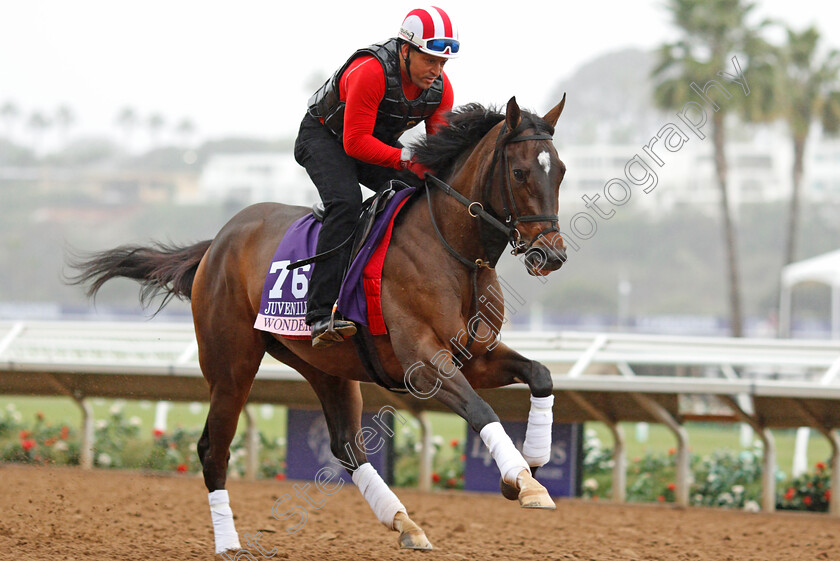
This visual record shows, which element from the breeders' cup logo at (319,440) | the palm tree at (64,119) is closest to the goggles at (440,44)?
the breeders' cup logo at (319,440)

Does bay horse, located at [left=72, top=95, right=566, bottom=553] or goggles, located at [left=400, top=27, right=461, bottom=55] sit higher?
goggles, located at [left=400, top=27, right=461, bottom=55]

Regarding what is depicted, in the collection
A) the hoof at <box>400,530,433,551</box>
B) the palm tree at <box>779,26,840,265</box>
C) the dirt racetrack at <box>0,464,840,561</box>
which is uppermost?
the palm tree at <box>779,26,840,265</box>

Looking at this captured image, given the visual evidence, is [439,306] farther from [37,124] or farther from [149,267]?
[37,124]

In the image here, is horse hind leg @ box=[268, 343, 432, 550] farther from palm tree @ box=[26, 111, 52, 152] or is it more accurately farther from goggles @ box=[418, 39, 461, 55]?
palm tree @ box=[26, 111, 52, 152]

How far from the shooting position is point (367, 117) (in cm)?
478

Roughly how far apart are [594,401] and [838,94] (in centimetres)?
2646

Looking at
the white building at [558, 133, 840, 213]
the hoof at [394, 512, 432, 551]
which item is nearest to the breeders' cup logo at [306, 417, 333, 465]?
the hoof at [394, 512, 432, 551]

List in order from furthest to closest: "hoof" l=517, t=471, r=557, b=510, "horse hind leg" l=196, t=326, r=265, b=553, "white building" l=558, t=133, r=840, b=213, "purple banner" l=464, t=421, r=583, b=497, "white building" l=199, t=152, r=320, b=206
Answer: "white building" l=199, t=152, r=320, b=206
"white building" l=558, t=133, r=840, b=213
"purple banner" l=464, t=421, r=583, b=497
"horse hind leg" l=196, t=326, r=265, b=553
"hoof" l=517, t=471, r=557, b=510

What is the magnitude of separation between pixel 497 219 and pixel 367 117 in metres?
0.87

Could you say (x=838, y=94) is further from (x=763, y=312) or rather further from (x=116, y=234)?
(x=116, y=234)

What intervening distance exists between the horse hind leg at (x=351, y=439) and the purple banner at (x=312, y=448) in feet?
10.9

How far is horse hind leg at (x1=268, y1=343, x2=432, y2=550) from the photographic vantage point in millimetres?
5281

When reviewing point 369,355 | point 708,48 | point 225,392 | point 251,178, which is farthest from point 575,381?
point 251,178

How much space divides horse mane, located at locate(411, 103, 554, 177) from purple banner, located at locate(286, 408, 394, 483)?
4.47 meters
